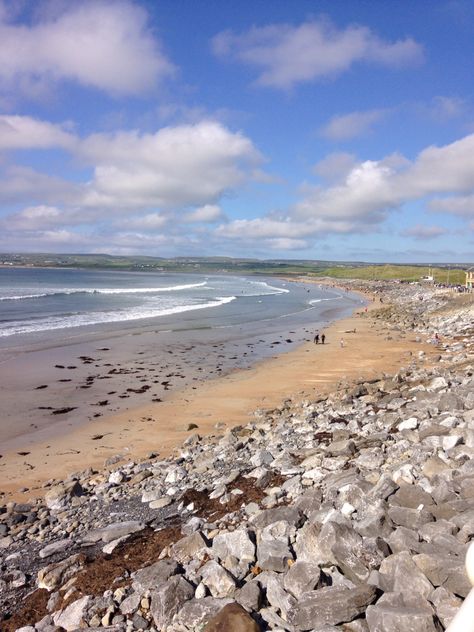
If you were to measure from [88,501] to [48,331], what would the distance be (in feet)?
89.7

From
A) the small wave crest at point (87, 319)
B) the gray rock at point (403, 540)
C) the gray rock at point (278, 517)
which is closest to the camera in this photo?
the gray rock at point (403, 540)

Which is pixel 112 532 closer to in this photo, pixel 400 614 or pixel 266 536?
pixel 266 536

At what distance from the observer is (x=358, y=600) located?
14.9 ft

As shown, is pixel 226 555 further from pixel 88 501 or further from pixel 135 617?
pixel 88 501

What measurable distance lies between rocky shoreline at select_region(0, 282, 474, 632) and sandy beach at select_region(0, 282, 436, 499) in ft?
4.97

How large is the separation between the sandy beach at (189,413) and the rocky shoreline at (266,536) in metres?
1.51

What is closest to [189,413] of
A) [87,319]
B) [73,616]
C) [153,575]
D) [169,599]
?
[153,575]

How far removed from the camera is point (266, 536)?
19.9 ft

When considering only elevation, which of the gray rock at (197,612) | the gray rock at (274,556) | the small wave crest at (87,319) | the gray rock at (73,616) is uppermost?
the gray rock at (274,556)

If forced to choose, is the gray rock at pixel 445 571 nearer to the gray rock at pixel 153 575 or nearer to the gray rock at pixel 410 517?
the gray rock at pixel 410 517

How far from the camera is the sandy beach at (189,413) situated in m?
12.4

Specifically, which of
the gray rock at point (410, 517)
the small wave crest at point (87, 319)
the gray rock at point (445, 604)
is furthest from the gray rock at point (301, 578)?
the small wave crest at point (87, 319)

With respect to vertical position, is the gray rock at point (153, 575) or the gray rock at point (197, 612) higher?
the gray rock at point (197, 612)

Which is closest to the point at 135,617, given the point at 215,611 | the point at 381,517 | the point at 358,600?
the point at 215,611
